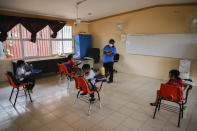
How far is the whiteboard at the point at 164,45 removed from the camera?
424 centimetres

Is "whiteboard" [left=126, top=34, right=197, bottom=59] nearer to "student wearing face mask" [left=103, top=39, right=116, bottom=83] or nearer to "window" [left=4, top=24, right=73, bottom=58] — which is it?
"student wearing face mask" [left=103, top=39, right=116, bottom=83]

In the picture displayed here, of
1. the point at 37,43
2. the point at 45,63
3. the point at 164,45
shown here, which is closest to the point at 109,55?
the point at 164,45

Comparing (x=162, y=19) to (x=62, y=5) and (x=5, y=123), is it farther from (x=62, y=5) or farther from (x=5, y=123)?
(x=5, y=123)

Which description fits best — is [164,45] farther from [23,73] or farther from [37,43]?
[37,43]

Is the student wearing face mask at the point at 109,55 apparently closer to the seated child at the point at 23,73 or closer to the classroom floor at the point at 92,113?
the classroom floor at the point at 92,113

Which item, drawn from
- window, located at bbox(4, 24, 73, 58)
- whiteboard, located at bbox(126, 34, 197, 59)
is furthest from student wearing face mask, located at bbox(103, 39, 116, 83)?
window, located at bbox(4, 24, 73, 58)

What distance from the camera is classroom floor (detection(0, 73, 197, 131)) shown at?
2.29 metres

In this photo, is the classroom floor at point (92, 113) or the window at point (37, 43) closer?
the classroom floor at point (92, 113)

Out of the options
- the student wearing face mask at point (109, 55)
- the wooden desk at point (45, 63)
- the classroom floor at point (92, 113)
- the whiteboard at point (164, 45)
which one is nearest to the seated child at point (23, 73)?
the classroom floor at point (92, 113)

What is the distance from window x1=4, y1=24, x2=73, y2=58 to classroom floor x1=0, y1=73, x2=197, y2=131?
155 cm

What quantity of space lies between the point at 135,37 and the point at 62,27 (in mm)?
3157

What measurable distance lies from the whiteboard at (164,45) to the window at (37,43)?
2.90 meters

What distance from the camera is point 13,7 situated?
4043 mm

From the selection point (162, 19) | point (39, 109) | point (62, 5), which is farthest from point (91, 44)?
point (39, 109)
